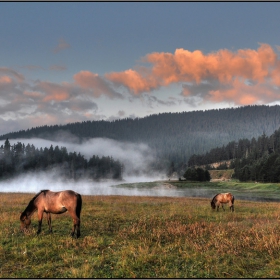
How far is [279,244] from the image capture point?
34.7ft

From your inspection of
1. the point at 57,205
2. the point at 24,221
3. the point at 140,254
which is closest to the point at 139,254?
the point at 140,254

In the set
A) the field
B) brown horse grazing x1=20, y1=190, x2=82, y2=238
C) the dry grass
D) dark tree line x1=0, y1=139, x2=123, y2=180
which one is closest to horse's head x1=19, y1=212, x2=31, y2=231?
brown horse grazing x1=20, y1=190, x2=82, y2=238

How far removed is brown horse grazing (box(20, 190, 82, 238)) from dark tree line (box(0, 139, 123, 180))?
12617cm

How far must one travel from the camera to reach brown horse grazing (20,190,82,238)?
12.9 m

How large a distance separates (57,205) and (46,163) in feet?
451

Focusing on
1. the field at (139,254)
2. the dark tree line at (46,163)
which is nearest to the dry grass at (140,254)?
the field at (139,254)

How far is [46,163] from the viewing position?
141375 millimetres

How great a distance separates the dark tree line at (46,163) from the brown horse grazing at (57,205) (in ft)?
414

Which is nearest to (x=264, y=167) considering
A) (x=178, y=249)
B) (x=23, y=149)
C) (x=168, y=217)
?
(x=168, y=217)

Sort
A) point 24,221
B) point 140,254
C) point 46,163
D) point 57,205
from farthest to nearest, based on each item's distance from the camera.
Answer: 1. point 46,163
2. point 24,221
3. point 57,205
4. point 140,254

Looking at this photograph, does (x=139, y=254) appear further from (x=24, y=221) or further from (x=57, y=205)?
(x=24, y=221)

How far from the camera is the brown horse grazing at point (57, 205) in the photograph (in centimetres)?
1289

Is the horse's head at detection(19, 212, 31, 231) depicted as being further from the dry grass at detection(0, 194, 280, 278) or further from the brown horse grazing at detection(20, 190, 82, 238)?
the dry grass at detection(0, 194, 280, 278)

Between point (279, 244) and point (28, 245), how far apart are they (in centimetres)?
1119
